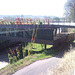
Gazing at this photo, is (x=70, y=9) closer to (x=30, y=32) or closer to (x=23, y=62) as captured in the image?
(x=30, y=32)

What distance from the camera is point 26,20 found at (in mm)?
22438

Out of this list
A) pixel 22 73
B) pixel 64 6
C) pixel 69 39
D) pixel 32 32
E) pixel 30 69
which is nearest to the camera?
pixel 22 73

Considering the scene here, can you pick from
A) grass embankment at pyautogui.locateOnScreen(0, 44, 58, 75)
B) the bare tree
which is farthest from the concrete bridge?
the bare tree

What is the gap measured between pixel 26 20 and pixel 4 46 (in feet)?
27.9

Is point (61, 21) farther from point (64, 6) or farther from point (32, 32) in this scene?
point (64, 6)

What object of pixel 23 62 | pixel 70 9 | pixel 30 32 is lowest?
pixel 23 62

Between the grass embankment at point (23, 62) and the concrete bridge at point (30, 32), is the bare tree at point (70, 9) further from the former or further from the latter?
the grass embankment at point (23, 62)

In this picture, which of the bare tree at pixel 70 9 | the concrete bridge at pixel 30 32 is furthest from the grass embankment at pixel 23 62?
the bare tree at pixel 70 9

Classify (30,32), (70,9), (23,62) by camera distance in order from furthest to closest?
1. (70,9)
2. (30,32)
3. (23,62)

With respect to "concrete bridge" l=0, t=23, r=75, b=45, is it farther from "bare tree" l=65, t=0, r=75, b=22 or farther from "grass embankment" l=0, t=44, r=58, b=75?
"bare tree" l=65, t=0, r=75, b=22

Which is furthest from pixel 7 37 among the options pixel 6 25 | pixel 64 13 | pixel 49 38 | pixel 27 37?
pixel 64 13

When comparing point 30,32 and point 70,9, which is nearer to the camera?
point 30,32

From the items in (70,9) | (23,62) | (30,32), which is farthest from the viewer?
(70,9)

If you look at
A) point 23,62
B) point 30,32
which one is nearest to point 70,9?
point 30,32
